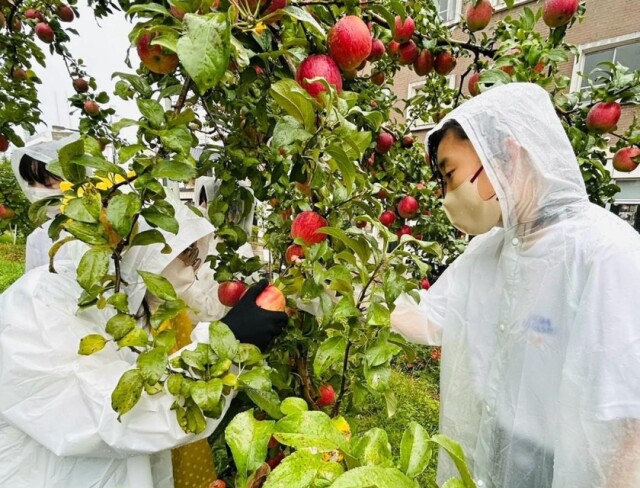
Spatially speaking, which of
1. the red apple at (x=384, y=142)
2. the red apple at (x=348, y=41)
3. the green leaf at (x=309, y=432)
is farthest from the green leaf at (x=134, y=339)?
the red apple at (x=384, y=142)

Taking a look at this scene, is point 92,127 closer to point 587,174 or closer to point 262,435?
point 262,435

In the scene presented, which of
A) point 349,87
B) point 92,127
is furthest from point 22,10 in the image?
point 349,87

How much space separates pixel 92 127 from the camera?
1752mm

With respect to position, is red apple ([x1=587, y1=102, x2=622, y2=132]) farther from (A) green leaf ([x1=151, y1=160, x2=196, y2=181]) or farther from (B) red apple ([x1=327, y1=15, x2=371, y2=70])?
(A) green leaf ([x1=151, y1=160, x2=196, y2=181])

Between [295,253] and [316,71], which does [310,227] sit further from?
[316,71]

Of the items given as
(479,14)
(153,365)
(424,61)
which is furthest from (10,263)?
(479,14)

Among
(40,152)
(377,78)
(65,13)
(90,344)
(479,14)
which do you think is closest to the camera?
(90,344)

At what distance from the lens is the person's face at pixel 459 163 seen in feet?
3.04

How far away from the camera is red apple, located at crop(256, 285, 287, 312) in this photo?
2.70ft

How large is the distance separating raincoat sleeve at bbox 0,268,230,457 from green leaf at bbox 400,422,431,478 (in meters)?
0.46

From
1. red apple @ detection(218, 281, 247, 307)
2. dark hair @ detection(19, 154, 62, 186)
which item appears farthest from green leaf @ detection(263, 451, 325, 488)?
dark hair @ detection(19, 154, 62, 186)

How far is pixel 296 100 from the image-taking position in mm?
612

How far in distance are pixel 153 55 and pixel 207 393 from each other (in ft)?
1.86

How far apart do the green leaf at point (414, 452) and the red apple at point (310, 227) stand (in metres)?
0.43
